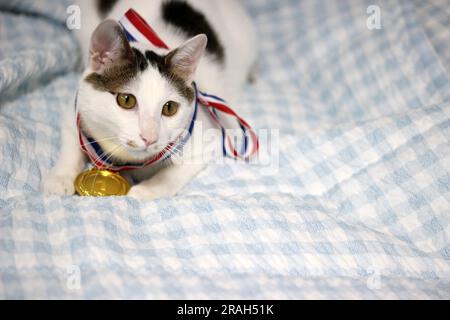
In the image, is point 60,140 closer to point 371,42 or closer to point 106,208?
point 106,208

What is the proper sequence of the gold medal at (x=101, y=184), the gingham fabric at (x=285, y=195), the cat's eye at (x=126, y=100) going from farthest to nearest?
the gold medal at (x=101, y=184) < the cat's eye at (x=126, y=100) < the gingham fabric at (x=285, y=195)

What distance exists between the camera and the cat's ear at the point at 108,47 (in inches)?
46.8

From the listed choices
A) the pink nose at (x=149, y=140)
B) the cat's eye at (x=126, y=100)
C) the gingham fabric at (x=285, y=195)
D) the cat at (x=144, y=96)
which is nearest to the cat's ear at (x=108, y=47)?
the cat at (x=144, y=96)

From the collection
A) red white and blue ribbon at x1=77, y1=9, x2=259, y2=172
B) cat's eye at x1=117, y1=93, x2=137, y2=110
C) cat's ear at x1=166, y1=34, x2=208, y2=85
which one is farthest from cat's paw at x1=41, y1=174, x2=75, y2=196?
cat's ear at x1=166, y1=34, x2=208, y2=85

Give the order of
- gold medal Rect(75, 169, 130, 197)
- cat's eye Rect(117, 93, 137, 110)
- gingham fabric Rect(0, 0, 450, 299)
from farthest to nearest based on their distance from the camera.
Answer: gold medal Rect(75, 169, 130, 197)
cat's eye Rect(117, 93, 137, 110)
gingham fabric Rect(0, 0, 450, 299)

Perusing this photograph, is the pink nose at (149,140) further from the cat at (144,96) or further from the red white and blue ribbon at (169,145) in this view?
the red white and blue ribbon at (169,145)

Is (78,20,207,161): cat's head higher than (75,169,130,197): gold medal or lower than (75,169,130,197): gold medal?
higher

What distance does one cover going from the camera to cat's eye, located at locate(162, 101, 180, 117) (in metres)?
1.27

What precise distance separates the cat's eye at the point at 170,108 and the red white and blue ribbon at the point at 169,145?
99 mm

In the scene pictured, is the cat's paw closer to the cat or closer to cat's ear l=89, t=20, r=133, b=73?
the cat

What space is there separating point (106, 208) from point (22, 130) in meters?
0.46
